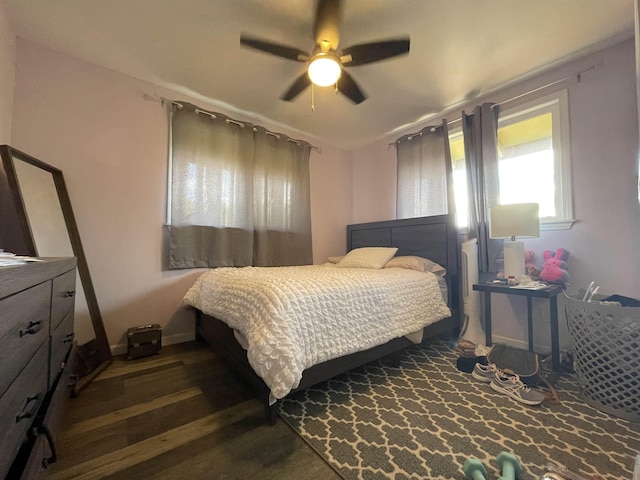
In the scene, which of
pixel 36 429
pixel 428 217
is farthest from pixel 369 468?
pixel 428 217

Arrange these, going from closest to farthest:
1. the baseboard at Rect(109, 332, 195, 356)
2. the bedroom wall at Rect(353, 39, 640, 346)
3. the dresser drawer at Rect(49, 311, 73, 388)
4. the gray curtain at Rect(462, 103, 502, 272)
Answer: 1. the dresser drawer at Rect(49, 311, 73, 388)
2. the bedroom wall at Rect(353, 39, 640, 346)
3. the baseboard at Rect(109, 332, 195, 356)
4. the gray curtain at Rect(462, 103, 502, 272)

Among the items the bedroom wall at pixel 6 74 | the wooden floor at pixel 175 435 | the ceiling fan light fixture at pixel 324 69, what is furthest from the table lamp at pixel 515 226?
the bedroom wall at pixel 6 74

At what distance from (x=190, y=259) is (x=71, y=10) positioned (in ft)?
6.45

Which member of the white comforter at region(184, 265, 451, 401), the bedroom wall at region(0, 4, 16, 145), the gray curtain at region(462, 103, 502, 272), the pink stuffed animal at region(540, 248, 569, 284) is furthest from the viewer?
the gray curtain at region(462, 103, 502, 272)

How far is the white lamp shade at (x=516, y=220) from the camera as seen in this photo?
1979mm

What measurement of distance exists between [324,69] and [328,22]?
24 cm

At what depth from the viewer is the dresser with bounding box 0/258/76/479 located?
0.66 m

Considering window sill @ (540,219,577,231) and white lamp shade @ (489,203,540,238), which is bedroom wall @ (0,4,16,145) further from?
window sill @ (540,219,577,231)

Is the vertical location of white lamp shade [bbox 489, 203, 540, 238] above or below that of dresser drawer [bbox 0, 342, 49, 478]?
above

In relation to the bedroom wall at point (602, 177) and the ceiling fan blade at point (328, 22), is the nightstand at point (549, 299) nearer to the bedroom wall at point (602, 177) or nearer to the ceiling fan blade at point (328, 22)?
the bedroom wall at point (602, 177)

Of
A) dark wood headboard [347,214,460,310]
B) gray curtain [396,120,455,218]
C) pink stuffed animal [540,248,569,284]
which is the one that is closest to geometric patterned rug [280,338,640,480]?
pink stuffed animal [540,248,569,284]

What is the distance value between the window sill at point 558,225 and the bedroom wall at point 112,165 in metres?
3.31

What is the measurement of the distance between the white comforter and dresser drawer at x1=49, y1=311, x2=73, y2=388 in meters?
0.77

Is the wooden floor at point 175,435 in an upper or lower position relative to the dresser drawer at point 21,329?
lower
